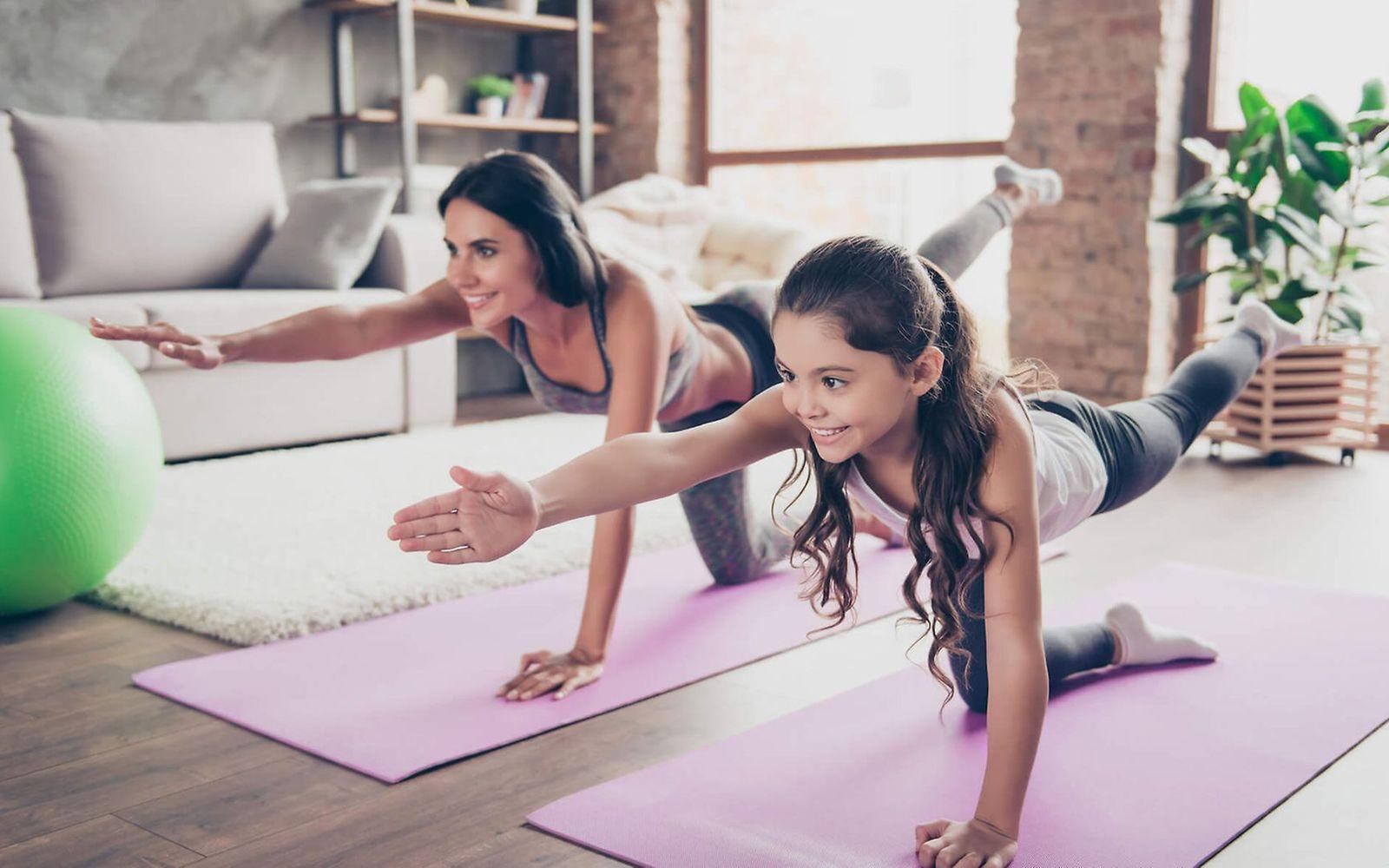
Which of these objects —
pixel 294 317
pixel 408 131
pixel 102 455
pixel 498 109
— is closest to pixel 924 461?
pixel 294 317

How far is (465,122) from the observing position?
5.09m

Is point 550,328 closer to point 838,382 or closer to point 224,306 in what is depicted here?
point 838,382

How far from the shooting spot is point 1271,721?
181 cm

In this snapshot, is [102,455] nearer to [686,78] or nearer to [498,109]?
[498,109]

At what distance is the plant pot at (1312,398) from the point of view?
12.2ft

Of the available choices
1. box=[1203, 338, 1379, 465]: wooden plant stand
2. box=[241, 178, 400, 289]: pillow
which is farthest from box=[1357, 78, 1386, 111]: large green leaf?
box=[241, 178, 400, 289]: pillow

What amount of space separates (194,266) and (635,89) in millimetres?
2272

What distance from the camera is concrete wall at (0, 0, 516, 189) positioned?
4.27 metres

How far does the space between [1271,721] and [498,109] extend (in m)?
4.26

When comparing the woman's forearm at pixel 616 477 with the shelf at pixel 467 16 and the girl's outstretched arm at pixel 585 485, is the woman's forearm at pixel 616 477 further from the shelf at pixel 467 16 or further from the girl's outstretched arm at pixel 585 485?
the shelf at pixel 467 16

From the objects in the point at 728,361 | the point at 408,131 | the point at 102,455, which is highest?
the point at 408,131

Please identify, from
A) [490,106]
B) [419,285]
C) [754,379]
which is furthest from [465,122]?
[754,379]

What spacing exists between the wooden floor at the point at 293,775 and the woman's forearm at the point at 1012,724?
0.20 m

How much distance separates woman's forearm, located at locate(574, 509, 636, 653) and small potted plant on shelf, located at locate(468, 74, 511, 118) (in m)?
3.70
